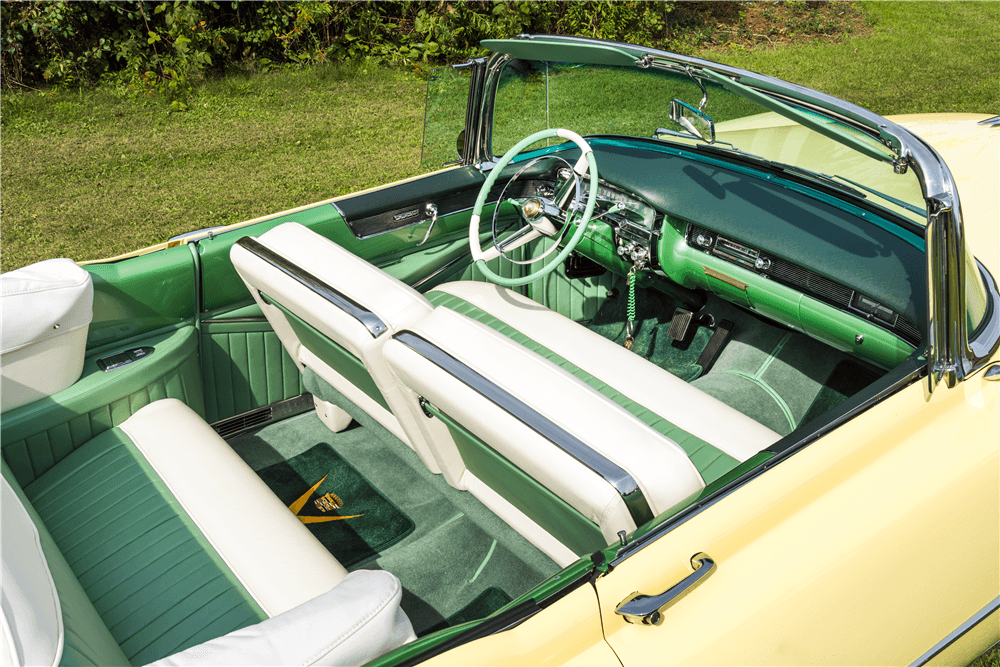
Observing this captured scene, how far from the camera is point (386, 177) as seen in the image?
214 inches

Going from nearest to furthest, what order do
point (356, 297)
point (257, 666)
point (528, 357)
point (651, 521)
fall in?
point (257, 666) → point (651, 521) → point (528, 357) → point (356, 297)

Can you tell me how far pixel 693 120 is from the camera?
2.32 m

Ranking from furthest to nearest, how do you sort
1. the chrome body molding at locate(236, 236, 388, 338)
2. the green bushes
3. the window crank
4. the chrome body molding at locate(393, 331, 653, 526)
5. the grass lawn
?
the green bushes
the grass lawn
the window crank
the chrome body molding at locate(236, 236, 388, 338)
the chrome body molding at locate(393, 331, 653, 526)

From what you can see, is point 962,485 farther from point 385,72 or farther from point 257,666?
point 385,72

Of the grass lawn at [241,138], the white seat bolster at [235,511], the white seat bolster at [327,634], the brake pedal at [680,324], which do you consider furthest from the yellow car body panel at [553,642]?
the grass lawn at [241,138]

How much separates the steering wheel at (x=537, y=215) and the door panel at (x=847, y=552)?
1.12 m

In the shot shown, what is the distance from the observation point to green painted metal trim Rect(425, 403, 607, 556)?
163 centimetres

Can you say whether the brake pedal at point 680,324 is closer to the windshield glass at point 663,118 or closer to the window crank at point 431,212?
the windshield glass at point 663,118

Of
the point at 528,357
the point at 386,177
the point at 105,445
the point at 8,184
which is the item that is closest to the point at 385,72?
the point at 386,177

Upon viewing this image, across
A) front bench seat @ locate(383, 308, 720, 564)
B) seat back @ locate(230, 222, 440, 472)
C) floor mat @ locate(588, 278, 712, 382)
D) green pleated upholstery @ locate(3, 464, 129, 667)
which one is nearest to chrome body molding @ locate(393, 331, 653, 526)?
front bench seat @ locate(383, 308, 720, 564)

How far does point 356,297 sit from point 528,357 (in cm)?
52

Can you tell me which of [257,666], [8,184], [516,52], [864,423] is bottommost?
[8,184]

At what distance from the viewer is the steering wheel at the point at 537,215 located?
244 cm

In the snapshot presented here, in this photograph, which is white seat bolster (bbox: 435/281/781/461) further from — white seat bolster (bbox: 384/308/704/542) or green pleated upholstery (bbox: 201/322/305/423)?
green pleated upholstery (bbox: 201/322/305/423)
